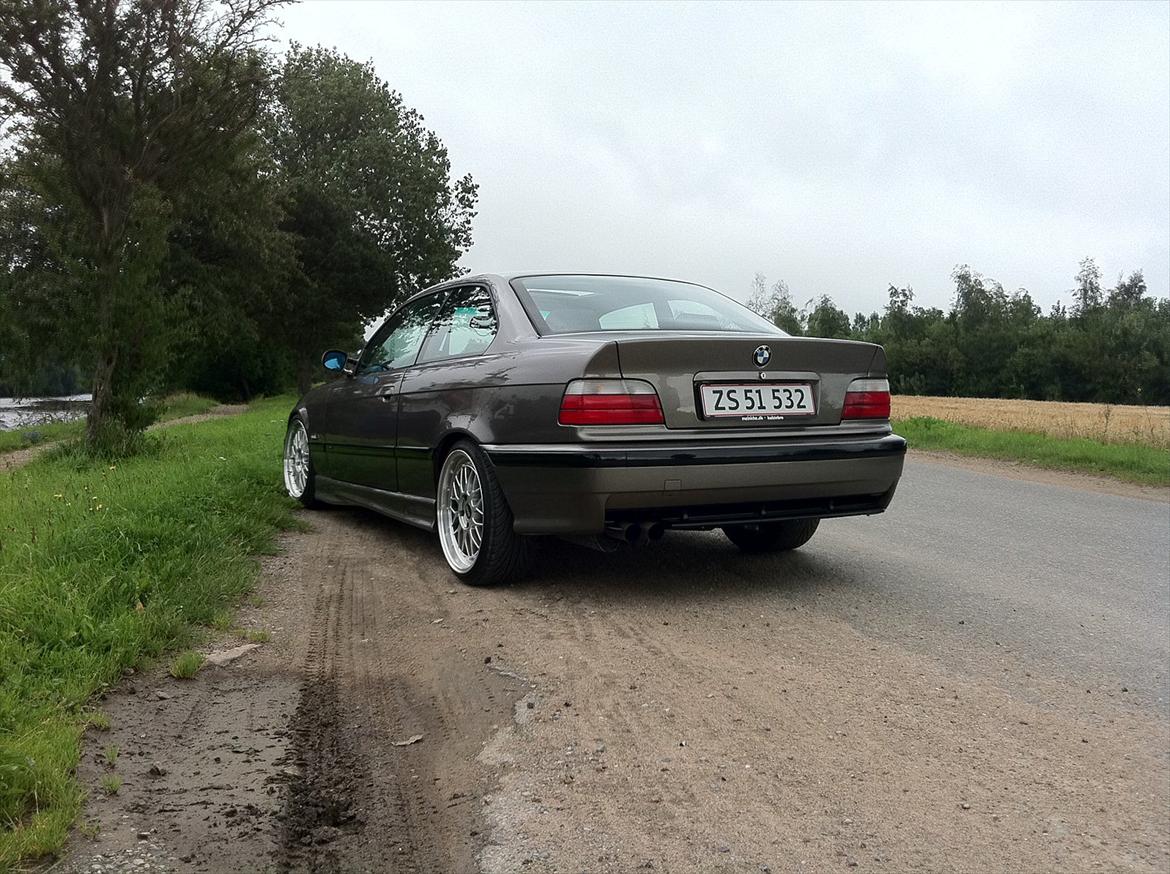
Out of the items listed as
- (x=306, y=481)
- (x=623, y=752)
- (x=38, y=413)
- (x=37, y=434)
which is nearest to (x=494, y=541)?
(x=623, y=752)

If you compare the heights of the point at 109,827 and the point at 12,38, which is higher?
the point at 12,38

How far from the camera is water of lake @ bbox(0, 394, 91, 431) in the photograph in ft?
61.8

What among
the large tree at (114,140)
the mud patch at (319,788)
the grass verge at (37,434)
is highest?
the large tree at (114,140)

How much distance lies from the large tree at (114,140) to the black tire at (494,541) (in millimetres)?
6790

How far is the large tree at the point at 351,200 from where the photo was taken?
33.2m

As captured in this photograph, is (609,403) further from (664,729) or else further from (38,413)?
(38,413)

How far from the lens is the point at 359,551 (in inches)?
231

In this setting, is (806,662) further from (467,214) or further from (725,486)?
(467,214)

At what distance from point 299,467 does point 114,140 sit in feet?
16.7

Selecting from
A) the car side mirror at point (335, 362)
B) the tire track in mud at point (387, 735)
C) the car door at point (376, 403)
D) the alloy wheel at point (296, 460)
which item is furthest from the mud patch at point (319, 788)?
the alloy wheel at point (296, 460)

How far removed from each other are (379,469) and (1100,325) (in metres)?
76.7

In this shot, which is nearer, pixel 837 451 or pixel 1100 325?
pixel 837 451

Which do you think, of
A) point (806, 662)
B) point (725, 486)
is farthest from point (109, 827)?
point (725, 486)

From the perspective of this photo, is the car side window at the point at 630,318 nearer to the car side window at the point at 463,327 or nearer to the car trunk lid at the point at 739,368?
the car trunk lid at the point at 739,368
